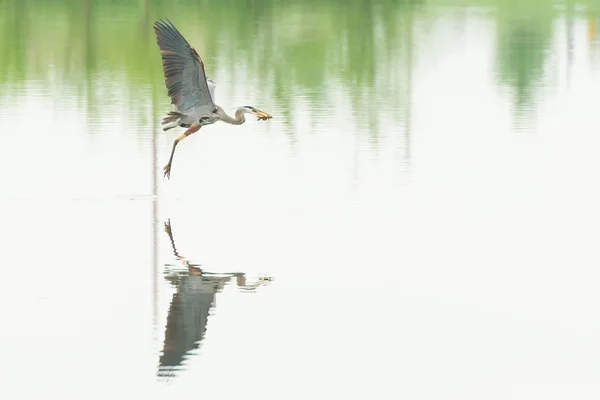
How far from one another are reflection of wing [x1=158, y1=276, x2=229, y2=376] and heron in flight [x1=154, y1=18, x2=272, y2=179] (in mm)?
3531

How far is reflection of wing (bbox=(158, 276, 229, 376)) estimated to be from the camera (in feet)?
28.3

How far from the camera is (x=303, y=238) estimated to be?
1206 cm

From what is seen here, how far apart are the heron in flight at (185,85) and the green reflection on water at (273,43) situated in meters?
4.57

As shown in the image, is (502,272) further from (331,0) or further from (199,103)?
(331,0)

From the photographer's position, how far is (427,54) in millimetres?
30969

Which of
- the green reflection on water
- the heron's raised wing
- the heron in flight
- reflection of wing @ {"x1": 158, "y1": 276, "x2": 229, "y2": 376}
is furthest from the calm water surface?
the heron's raised wing

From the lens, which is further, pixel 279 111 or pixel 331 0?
pixel 331 0

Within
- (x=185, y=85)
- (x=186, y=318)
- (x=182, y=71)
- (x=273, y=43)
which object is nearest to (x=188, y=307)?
(x=186, y=318)

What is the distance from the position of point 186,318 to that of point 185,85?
17.1ft

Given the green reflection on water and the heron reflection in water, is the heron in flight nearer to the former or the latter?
the heron reflection in water

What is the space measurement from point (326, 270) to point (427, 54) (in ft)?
66.9

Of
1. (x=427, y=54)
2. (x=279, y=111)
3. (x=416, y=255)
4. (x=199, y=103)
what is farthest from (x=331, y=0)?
(x=416, y=255)

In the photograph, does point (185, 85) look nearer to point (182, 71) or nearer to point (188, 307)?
point (182, 71)

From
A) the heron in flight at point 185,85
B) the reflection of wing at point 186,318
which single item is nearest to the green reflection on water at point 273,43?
the heron in flight at point 185,85
